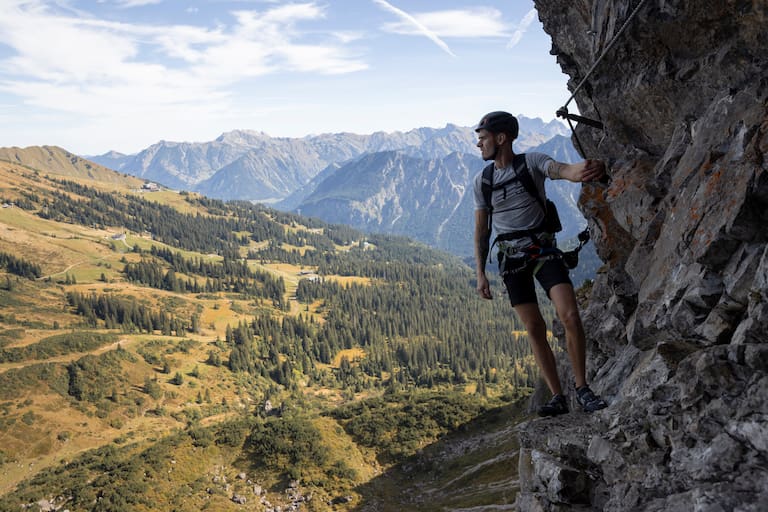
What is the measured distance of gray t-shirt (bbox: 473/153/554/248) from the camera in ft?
30.7

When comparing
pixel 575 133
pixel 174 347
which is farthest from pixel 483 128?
pixel 174 347

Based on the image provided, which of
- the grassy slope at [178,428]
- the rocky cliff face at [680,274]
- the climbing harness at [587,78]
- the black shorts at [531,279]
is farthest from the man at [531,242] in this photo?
the grassy slope at [178,428]

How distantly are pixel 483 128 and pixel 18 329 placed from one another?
190m

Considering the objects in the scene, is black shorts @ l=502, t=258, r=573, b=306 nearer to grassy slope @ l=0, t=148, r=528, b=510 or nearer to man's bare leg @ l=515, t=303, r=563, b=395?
man's bare leg @ l=515, t=303, r=563, b=395

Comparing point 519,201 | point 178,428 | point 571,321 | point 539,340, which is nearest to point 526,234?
point 519,201

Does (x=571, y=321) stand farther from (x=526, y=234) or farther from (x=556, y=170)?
(x=556, y=170)

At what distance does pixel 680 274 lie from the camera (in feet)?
29.6

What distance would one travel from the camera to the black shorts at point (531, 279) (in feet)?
30.5

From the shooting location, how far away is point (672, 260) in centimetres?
937

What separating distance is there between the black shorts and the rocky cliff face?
2.04m

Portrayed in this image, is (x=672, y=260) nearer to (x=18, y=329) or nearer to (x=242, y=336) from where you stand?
(x=242, y=336)

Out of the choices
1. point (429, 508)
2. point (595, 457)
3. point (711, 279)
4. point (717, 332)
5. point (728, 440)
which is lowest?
point (429, 508)

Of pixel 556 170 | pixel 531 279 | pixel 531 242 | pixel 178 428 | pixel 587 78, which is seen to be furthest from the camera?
pixel 178 428

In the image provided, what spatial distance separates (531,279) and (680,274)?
104 inches
